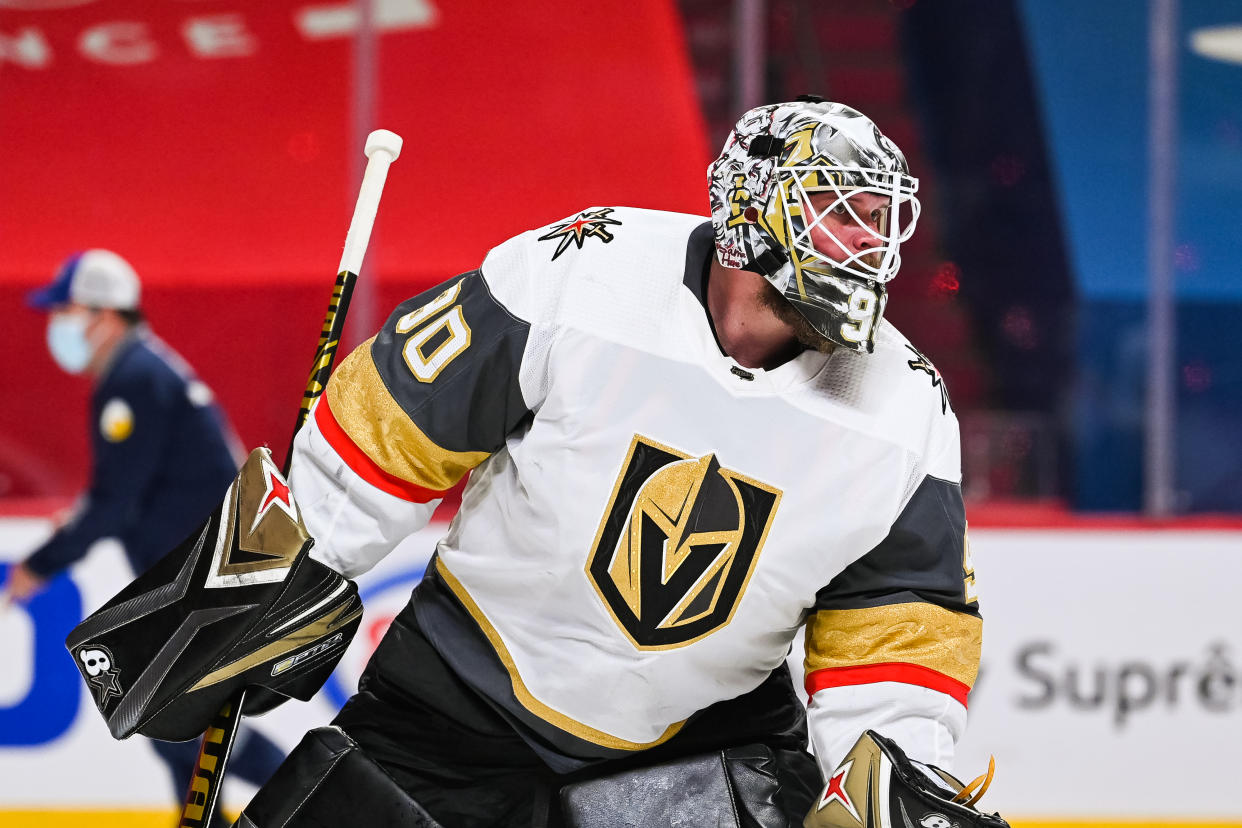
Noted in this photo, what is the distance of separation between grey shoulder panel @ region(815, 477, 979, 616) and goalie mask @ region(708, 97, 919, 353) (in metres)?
0.19

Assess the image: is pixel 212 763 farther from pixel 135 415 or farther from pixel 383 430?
pixel 135 415

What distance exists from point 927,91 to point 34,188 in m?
2.18

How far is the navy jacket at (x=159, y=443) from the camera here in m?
3.12

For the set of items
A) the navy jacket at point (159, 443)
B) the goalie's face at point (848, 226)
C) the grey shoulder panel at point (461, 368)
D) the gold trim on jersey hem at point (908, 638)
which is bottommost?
the navy jacket at point (159, 443)

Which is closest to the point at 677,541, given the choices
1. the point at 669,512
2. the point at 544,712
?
the point at 669,512

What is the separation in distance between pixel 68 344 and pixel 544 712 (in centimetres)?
209

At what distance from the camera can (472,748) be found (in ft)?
5.16

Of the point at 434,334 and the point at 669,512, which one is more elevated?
the point at 434,334

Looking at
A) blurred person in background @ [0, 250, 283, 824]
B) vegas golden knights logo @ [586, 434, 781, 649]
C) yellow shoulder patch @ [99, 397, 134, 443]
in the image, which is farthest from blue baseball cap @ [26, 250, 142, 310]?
vegas golden knights logo @ [586, 434, 781, 649]

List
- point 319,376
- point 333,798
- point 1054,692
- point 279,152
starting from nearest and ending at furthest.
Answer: point 333,798 < point 319,376 < point 1054,692 < point 279,152

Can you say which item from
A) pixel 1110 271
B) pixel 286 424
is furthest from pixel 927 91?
pixel 286 424

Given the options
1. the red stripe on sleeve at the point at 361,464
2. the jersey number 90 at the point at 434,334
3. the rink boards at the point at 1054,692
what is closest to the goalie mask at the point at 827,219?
the jersey number 90 at the point at 434,334

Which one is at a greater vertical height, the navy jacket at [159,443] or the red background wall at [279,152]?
the red background wall at [279,152]

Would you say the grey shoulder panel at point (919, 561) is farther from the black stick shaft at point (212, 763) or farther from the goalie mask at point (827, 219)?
the black stick shaft at point (212, 763)
